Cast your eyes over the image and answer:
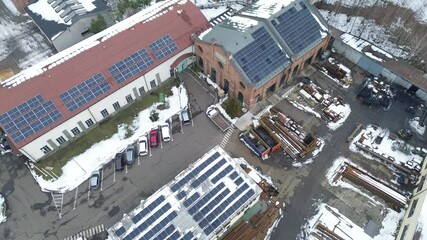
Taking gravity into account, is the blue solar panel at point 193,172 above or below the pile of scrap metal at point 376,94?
below

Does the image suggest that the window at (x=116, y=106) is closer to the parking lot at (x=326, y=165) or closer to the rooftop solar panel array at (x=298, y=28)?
the parking lot at (x=326, y=165)

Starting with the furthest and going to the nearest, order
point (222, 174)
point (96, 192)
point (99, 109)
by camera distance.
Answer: point (99, 109) → point (96, 192) → point (222, 174)

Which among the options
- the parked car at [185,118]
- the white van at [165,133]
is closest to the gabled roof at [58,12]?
the white van at [165,133]

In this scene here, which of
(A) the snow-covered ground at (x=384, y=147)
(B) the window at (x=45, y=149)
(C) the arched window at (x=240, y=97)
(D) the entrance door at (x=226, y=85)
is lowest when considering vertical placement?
(B) the window at (x=45, y=149)

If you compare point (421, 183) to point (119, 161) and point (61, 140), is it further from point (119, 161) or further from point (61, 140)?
point (61, 140)

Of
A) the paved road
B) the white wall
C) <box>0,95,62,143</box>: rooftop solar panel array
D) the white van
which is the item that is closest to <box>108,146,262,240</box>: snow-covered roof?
the paved road

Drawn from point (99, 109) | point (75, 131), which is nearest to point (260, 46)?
point (99, 109)
